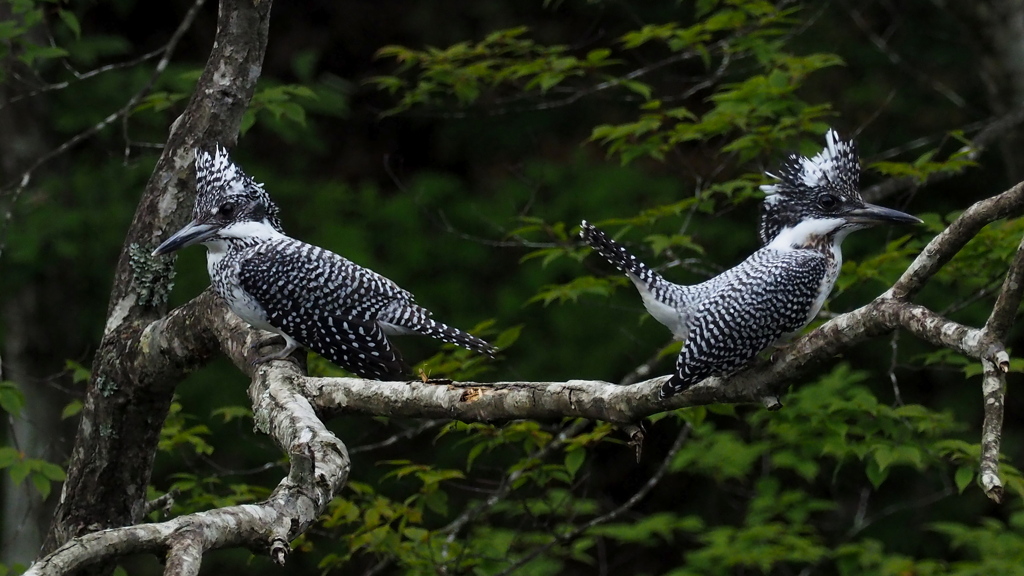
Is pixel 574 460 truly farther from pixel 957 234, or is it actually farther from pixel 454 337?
pixel 957 234

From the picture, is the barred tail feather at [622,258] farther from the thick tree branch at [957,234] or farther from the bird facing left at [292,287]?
the thick tree branch at [957,234]

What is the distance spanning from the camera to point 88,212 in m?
6.23

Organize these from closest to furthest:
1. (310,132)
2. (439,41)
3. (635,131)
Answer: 1. (635,131)
2. (310,132)
3. (439,41)

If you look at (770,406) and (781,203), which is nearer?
(770,406)

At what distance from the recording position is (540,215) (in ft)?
19.7

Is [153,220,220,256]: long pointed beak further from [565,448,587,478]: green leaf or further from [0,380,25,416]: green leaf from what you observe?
[565,448,587,478]: green leaf

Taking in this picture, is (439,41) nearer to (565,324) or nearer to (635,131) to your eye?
(565,324)

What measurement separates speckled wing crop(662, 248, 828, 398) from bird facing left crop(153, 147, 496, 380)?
2.55ft

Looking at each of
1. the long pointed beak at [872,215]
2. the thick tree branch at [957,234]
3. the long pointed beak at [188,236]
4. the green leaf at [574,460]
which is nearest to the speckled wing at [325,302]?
the long pointed beak at [188,236]

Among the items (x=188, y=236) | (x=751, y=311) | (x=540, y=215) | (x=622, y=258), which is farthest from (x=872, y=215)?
(x=540, y=215)

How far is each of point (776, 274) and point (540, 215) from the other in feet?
9.07

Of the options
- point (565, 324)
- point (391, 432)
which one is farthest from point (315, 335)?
point (391, 432)

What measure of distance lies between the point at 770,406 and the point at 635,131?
1.87m

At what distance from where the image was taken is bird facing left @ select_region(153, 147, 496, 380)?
3.57 metres
